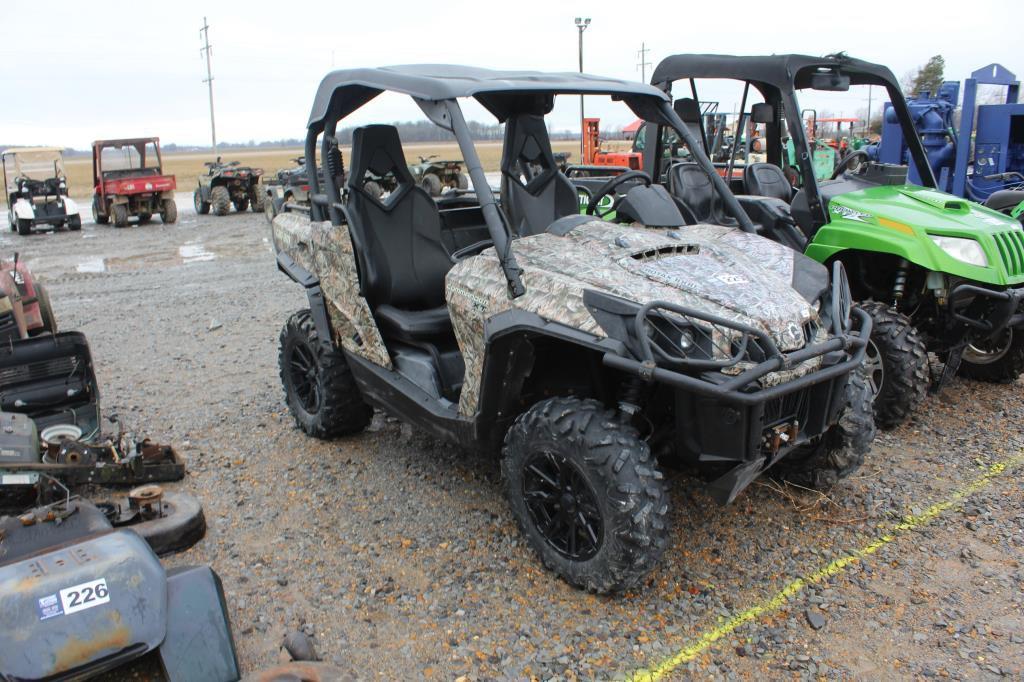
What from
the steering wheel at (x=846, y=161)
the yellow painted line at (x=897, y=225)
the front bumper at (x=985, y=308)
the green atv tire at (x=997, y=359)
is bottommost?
the green atv tire at (x=997, y=359)

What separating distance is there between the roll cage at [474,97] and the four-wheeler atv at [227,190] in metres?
16.9

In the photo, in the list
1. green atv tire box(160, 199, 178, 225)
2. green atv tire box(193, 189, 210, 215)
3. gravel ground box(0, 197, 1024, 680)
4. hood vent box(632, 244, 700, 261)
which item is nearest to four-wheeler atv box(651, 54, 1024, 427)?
gravel ground box(0, 197, 1024, 680)

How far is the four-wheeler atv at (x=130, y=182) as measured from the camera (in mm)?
18438

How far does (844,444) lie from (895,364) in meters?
1.38

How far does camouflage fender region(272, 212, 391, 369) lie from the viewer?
4.33m

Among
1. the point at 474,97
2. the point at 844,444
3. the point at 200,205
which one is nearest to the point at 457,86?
the point at 474,97

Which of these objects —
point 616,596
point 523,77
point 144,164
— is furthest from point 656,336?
point 144,164

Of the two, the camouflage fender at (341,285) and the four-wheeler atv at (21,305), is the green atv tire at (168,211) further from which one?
the camouflage fender at (341,285)

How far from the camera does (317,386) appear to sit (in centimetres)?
494

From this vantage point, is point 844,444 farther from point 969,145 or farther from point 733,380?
point 969,145

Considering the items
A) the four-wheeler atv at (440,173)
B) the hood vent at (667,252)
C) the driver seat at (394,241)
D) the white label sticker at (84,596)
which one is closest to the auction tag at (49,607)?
the white label sticker at (84,596)

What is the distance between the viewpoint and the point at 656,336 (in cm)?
304

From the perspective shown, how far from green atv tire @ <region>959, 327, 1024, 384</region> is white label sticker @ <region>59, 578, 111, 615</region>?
210 inches

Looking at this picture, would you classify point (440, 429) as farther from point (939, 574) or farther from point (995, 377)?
point (995, 377)
